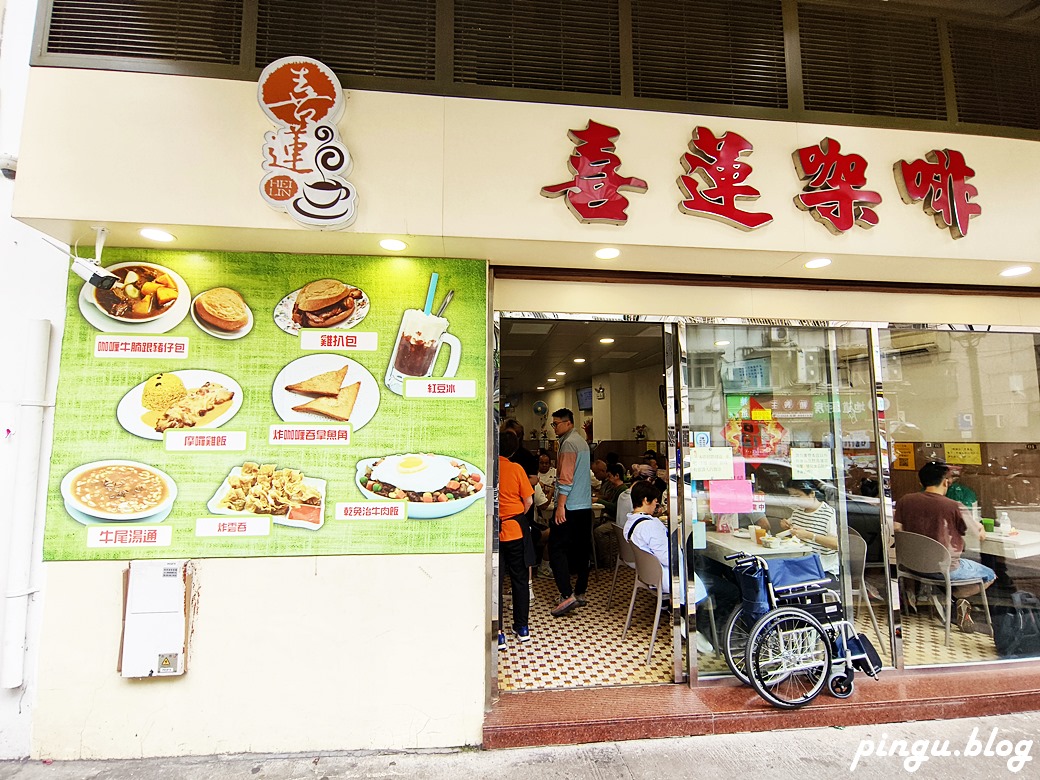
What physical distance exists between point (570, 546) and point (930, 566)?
2.82 meters

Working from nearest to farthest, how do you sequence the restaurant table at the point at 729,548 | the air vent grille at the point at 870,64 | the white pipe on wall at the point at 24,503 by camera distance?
the white pipe on wall at the point at 24,503 → the air vent grille at the point at 870,64 → the restaurant table at the point at 729,548

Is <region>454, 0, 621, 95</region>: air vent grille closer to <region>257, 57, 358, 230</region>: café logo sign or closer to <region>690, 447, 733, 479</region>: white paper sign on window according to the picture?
<region>257, 57, 358, 230</region>: café logo sign

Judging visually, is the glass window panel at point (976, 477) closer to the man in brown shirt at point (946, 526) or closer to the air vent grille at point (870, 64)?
the man in brown shirt at point (946, 526)

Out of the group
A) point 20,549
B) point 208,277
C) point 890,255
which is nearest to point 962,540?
point 890,255

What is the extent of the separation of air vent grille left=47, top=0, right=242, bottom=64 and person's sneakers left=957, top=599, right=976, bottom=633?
6.00 meters

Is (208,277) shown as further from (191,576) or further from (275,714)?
(275,714)

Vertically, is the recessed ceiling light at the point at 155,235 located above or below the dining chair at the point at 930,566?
above

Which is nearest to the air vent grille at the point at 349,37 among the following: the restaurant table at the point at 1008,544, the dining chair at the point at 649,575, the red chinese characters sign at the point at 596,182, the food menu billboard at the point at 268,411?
the red chinese characters sign at the point at 596,182

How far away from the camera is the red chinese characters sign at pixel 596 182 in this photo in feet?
8.61

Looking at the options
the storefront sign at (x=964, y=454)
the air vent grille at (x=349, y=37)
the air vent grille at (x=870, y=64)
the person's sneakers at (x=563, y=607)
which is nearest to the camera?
the air vent grille at (x=349, y=37)

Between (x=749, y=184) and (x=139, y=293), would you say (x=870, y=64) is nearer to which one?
(x=749, y=184)

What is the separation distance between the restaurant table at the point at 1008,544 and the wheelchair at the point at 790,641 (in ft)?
5.43

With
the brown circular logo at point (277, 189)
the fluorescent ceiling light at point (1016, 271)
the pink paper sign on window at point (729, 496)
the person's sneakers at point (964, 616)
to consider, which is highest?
the brown circular logo at point (277, 189)

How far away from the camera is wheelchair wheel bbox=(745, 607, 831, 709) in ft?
9.27
